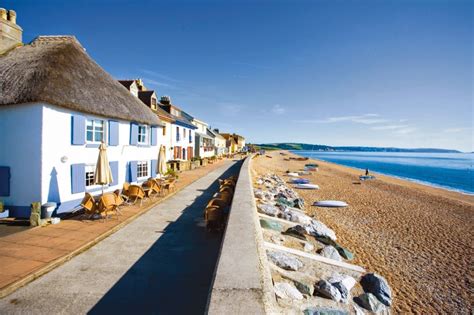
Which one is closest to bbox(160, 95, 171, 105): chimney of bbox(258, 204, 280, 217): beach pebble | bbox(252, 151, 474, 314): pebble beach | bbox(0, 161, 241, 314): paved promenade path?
bbox(252, 151, 474, 314): pebble beach

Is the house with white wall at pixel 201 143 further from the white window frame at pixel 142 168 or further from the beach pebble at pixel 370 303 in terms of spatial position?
the beach pebble at pixel 370 303

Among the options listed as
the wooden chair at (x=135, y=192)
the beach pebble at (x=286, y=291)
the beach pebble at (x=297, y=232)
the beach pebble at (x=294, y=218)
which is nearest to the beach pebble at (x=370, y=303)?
the beach pebble at (x=286, y=291)

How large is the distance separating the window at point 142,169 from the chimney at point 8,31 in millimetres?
8480

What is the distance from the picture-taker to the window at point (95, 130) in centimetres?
1079

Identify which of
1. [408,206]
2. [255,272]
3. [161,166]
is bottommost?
[408,206]

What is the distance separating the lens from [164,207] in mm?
10781

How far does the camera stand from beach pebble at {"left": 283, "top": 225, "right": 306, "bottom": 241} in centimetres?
776

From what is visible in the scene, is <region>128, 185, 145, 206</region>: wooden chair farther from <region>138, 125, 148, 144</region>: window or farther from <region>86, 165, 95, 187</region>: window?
<region>138, 125, 148, 144</region>: window

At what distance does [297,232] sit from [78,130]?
9.61 m

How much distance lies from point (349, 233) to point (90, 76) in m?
14.3

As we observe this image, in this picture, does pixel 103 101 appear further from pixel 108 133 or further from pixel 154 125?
pixel 154 125

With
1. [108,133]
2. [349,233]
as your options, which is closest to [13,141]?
[108,133]

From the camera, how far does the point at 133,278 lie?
5.16 m

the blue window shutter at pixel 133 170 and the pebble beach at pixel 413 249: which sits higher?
the blue window shutter at pixel 133 170
